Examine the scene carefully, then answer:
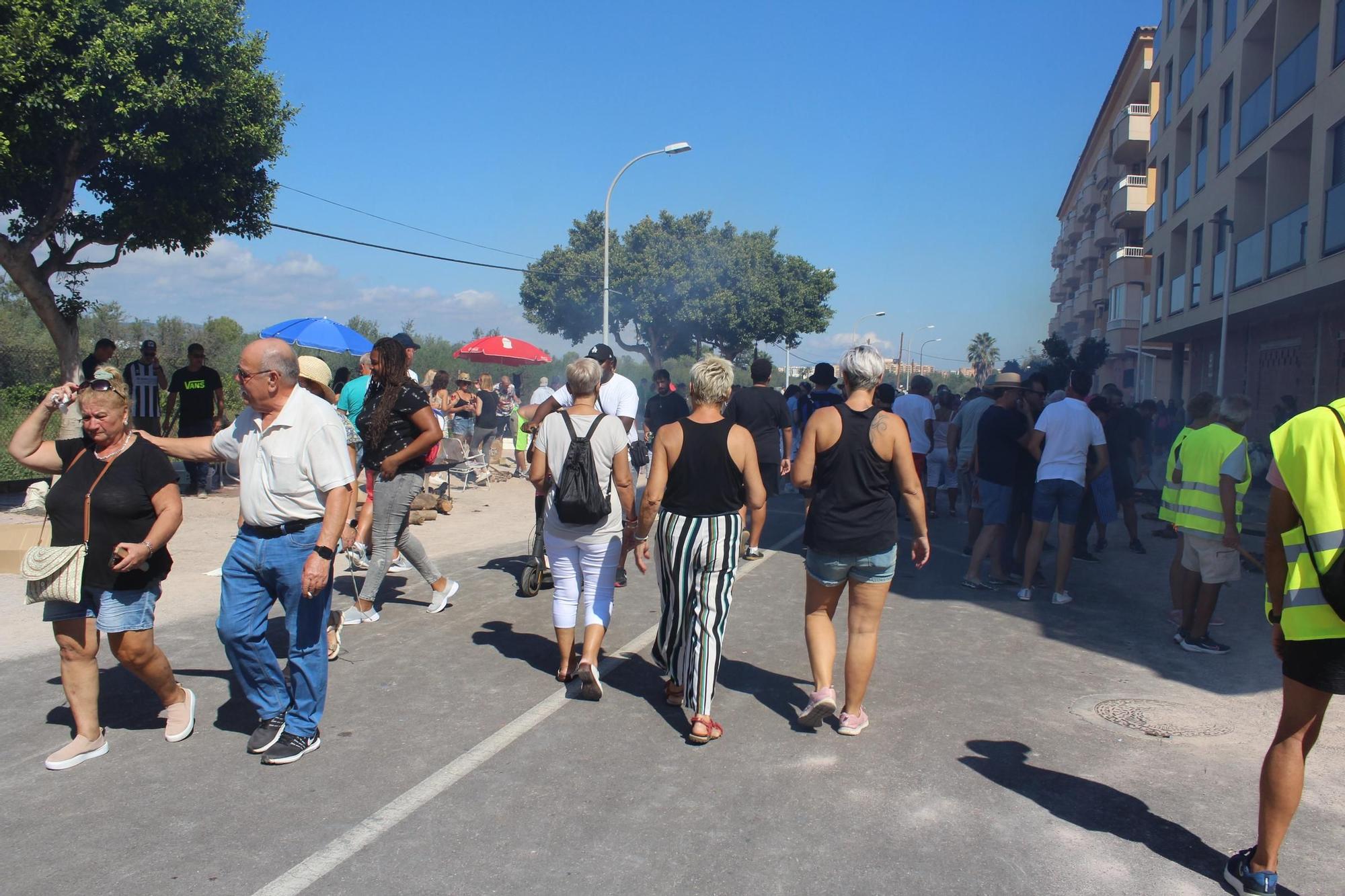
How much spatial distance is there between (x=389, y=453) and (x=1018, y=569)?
604cm

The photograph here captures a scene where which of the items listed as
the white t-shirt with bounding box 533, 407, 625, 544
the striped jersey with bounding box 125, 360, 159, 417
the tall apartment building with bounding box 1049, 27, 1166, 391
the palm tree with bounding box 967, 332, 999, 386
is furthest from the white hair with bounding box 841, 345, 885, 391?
the palm tree with bounding box 967, 332, 999, 386

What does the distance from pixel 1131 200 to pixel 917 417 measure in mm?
30140

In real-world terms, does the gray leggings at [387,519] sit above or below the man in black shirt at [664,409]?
below

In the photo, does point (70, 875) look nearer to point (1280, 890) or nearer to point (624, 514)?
point (624, 514)

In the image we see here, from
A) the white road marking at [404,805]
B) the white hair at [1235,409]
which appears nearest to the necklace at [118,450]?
the white road marking at [404,805]

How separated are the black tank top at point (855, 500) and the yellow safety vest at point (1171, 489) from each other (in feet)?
10.5

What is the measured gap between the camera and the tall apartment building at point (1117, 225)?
36844 millimetres

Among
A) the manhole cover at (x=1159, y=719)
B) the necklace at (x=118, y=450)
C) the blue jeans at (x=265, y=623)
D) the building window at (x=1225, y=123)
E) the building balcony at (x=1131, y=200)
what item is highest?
the building balcony at (x=1131, y=200)

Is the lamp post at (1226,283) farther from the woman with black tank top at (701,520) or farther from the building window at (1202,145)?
the woman with black tank top at (701,520)

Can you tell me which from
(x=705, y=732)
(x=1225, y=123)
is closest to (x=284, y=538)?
(x=705, y=732)

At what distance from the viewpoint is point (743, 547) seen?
9914 mm

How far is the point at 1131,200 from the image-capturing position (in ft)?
119

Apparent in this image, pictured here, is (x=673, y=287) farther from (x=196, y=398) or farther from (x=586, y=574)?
(x=586, y=574)

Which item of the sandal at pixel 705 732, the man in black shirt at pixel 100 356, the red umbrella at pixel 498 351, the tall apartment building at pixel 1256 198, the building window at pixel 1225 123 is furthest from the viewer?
the building window at pixel 1225 123
